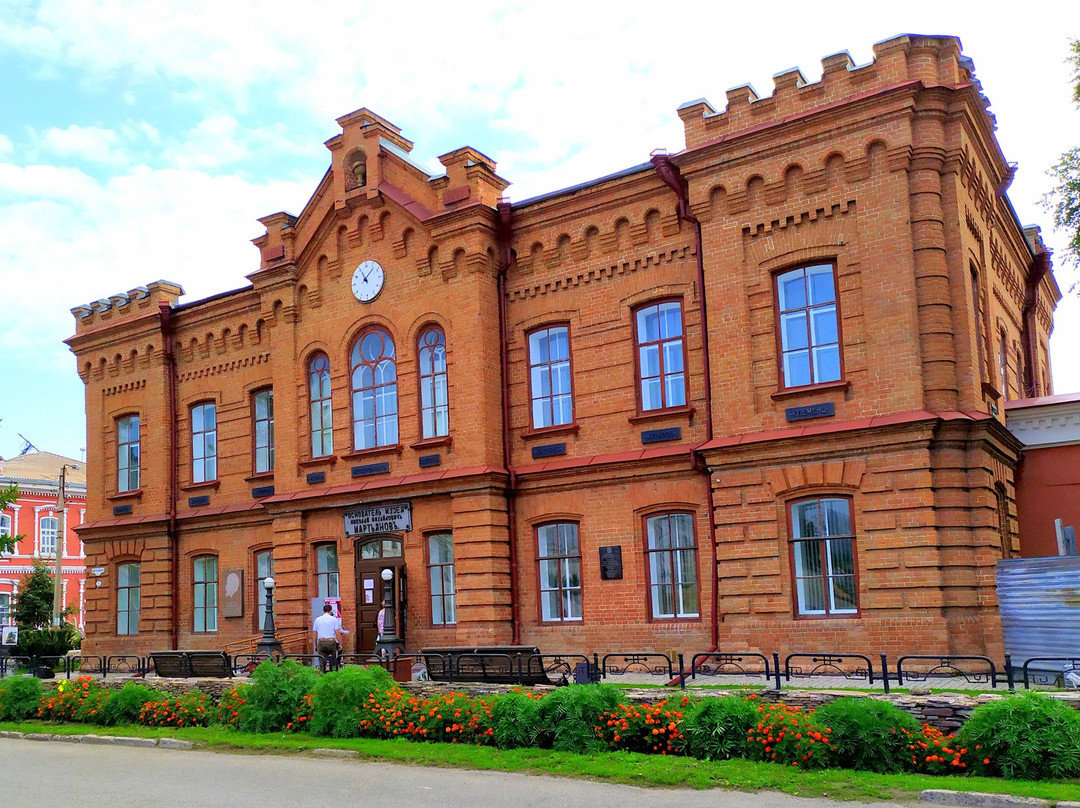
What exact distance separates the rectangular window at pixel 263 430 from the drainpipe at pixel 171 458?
2982mm

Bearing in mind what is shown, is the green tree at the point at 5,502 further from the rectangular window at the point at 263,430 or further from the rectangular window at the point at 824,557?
the rectangular window at the point at 824,557

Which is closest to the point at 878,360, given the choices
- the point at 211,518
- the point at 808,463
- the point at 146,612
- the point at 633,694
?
the point at 808,463

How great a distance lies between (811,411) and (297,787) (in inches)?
410

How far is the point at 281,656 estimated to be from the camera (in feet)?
65.5

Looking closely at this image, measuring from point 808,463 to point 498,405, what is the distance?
269 inches

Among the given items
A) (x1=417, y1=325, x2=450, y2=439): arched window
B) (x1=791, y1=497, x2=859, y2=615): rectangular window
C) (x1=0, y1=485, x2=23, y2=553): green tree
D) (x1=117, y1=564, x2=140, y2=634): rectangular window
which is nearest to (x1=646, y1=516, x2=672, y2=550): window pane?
(x1=791, y1=497, x2=859, y2=615): rectangular window

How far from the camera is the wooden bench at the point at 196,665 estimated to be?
1989 centimetres

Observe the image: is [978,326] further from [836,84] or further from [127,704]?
[127,704]

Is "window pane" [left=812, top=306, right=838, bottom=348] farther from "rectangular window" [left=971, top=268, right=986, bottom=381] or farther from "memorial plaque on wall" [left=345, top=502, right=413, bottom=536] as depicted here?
"memorial plaque on wall" [left=345, top=502, right=413, bottom=536]

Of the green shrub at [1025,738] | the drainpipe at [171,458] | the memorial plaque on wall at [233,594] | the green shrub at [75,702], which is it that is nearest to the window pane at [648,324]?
the green shrub at [1025,738]

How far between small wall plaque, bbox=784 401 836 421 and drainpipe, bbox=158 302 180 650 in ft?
55.4

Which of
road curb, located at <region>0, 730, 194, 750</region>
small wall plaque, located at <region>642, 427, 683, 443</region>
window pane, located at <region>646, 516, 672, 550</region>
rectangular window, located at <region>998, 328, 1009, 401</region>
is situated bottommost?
road curb, located at <region>0, 730, 194, 750</region>

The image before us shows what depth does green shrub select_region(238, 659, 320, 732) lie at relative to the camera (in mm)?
16016

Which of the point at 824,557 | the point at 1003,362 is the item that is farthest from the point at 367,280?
the point at 1003,362
